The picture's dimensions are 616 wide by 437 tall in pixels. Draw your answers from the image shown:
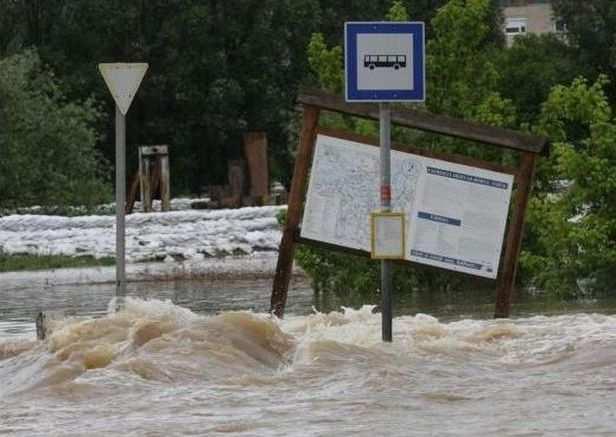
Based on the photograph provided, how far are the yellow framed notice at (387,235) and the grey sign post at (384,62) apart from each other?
0.20 m

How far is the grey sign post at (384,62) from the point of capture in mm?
14461

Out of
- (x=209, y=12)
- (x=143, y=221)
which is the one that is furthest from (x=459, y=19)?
(x=209, y=12)

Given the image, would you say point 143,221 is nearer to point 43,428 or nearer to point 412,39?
point 412,39

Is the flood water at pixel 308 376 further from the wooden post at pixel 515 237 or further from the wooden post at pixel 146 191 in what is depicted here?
the wooden post at pixel 146 191

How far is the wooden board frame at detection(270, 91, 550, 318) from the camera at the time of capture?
17.6 m

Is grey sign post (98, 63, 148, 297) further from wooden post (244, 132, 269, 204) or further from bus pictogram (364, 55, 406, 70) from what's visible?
wooden post (244, 132, 269, 204)

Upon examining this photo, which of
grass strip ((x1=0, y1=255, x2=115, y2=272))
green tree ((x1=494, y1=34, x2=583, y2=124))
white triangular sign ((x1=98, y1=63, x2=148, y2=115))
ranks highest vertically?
green tree ((x1=494, y1=34, x2=583, y2=124))

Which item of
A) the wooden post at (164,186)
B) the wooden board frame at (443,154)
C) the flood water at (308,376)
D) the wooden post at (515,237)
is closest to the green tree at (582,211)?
the flood water at (308,376)

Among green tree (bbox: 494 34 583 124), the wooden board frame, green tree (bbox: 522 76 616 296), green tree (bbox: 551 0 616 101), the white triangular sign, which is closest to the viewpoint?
the wooden board frame

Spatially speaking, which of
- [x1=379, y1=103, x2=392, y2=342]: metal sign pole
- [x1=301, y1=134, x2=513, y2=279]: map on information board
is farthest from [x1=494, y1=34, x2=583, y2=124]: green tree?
[x1=379, y1=103, x2=392, y2=342]: metal sign pole

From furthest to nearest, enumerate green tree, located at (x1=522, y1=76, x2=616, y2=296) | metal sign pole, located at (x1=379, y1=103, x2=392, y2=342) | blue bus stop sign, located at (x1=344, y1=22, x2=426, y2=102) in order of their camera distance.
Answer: green tree, located at (x1=522, y1=76, x2=616, y2=296) < metal sign pole, located at (x1=379, y1=103, x2=392, y2=342) < blue bus stop sign, located at (x1=344, y1=22, x2=426, y2=102)

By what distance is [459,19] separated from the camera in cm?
2595

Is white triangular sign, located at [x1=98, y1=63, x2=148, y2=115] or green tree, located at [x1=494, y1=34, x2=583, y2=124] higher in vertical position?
green tree, located at [x1=494, y1=34, x2=583, y2=124]

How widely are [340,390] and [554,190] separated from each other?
477 inches
